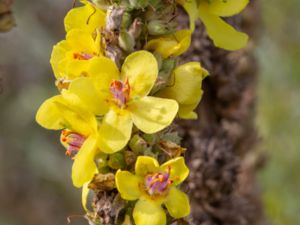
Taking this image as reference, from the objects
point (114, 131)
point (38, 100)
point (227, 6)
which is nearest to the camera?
point (114, 131)

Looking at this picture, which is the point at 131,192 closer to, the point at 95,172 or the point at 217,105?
the point at 95,172

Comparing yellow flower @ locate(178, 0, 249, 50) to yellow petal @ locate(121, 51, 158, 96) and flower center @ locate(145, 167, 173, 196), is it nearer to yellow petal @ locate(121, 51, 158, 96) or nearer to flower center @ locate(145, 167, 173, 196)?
yellow petal @ locate(121, 51, 158, 96)

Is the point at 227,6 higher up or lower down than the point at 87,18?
lower down

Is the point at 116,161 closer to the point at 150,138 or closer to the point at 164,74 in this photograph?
the point at 150,138

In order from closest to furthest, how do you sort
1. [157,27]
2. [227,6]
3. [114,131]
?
[114,131]
[157,27]
[227,6]

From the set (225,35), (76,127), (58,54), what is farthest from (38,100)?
(76,127)

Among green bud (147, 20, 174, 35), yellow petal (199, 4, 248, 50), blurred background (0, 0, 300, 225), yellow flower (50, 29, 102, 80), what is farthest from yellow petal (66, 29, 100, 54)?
blurred background (0, 0, 300, 225)
